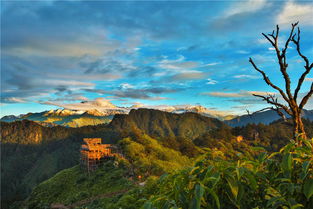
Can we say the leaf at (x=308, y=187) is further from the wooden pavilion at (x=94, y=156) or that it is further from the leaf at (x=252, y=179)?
the wooden pavilion at (x=94, y=156)

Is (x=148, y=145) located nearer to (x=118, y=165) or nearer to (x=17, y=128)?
(x=118, y=165)

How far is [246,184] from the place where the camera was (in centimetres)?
121

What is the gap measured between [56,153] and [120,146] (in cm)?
10236

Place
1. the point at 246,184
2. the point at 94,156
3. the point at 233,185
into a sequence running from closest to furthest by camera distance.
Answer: the point at 233,185, the point at 246,184, the point at 94,156

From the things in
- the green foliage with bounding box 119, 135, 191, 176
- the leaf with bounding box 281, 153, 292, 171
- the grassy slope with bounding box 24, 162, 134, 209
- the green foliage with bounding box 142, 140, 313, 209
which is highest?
the leaf with bounding box 281, 153, 292, 171

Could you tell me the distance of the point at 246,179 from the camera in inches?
47.8

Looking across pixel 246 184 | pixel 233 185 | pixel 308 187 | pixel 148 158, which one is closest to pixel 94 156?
pixel 148 158

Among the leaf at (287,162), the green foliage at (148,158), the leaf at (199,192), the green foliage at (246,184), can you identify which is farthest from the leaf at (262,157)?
the green foliage at (148,158)

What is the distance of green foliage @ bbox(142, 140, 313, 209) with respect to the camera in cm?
104

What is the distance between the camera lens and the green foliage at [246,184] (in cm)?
104

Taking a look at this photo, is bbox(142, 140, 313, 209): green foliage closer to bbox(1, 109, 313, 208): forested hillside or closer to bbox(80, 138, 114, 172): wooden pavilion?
bbox(1, 109, 313, 208): forested hillside

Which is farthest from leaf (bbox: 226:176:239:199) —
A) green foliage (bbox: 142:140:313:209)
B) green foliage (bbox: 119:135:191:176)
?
green foliage (bbox: 119:135:191:176)

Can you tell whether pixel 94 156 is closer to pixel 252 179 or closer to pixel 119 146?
pixel 119 146

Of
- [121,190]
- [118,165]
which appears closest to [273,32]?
[121,190]
